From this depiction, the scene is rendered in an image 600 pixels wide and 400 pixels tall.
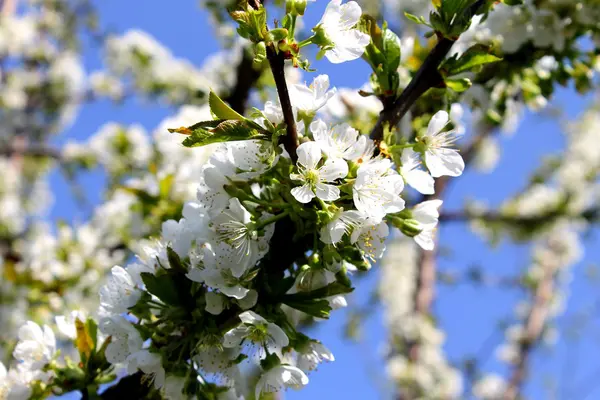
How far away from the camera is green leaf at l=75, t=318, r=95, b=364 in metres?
1.37

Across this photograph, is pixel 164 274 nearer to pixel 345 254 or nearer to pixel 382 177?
pixel 345 254

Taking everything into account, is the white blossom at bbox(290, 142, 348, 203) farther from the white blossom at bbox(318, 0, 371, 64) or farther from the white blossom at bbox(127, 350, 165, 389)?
the white blossom at bbox(127, 350, 165, 389)

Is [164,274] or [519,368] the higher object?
[519,368]

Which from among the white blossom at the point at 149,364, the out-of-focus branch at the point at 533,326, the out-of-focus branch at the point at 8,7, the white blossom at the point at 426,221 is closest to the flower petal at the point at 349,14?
the white blossom at the point at 426,221

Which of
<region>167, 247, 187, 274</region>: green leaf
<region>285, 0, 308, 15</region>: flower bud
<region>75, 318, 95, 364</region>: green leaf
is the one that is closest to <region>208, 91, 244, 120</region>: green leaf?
<region>285, 0, 308, 15</region>: flower bud

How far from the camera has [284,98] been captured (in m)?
1.03

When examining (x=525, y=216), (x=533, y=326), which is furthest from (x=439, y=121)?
(x=533, y=326)

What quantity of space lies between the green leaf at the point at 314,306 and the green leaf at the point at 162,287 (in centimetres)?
24

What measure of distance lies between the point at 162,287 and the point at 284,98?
48cm

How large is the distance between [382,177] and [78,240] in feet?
9.09

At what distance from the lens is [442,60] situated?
1.33 m

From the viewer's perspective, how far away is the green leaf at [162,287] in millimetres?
1188

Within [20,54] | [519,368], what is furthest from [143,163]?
[519,368]

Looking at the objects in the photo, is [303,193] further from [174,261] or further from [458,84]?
[458,84]
